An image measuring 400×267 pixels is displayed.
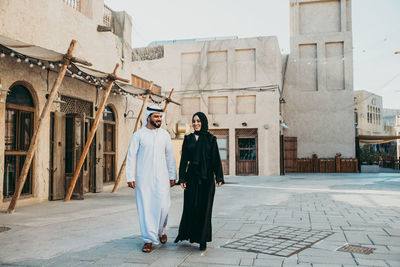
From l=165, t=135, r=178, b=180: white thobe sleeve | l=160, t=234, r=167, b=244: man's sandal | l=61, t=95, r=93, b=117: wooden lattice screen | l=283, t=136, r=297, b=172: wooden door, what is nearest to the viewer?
l=160, t=234, r=167, b=244: man's sandal

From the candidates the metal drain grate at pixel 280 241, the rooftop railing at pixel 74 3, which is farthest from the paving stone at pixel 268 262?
the rooftop railing at pixel 74 3

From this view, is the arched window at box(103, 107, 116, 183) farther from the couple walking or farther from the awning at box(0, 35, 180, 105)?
the couple walking

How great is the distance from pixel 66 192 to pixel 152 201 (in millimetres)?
5842

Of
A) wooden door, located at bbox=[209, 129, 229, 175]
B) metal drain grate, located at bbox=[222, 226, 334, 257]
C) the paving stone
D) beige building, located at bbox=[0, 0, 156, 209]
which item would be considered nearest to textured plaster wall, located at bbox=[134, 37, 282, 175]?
wooden door, located at bbox=[209, 129, 229, 175]

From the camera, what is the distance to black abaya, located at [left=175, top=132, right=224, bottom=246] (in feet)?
15.5

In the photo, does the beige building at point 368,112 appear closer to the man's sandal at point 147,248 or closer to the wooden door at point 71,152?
the wooden door at point 71,152

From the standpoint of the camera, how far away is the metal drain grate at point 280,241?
454 centimetres

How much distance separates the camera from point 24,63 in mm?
8484

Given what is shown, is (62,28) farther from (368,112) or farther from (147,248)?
(368,112)

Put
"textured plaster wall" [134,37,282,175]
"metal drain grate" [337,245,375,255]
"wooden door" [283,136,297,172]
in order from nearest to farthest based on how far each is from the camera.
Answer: "metal drain grate" [337,245,375,255] → "textured plaster wall" [134,37,282,175] → "wooden door" [283,136,297,172]

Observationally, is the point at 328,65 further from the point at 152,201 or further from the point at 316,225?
the point at 152,201

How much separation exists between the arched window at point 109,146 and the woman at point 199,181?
783 centimetres

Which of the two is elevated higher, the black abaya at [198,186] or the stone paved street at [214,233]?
the black abaya at [198,186]

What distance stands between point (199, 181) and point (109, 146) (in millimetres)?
8539
